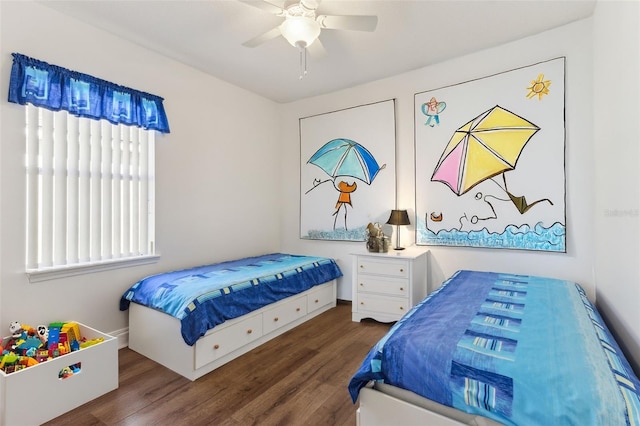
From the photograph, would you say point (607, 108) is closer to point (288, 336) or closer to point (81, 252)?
point (288, 336)

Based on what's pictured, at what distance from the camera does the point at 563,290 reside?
2.06 meters

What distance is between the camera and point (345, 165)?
12.3ft

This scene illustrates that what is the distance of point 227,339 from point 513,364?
6.25 feet

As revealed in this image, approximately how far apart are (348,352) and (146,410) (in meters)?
1.44

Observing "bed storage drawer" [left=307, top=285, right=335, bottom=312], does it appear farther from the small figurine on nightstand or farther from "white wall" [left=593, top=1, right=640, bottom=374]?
"white wall" [left=593, top=1, right=640, bottom=374]

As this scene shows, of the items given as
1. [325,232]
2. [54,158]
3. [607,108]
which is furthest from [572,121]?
[54,158]

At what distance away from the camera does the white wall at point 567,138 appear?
247 cm

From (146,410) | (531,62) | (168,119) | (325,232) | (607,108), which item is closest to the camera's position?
(146,410)

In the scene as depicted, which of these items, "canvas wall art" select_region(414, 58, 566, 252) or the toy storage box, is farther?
"canvas wall art" select_region(414, 58, 566, 252)

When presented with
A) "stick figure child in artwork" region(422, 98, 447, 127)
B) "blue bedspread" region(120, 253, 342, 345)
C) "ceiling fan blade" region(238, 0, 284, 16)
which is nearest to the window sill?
"blue bedspread" region(120, 253, 342, 345)

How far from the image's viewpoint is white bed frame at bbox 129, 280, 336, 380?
2127 mm

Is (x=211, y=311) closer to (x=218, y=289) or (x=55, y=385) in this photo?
(x=218, y=289)

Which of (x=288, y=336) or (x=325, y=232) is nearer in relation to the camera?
(x=288, y=336)

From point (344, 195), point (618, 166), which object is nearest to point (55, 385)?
point (344, 195)
